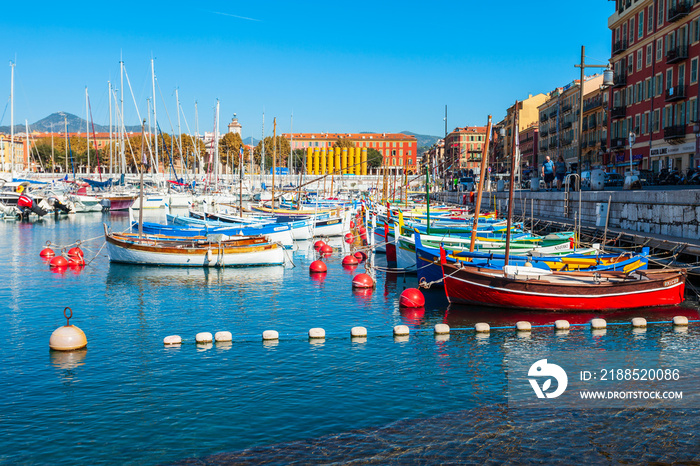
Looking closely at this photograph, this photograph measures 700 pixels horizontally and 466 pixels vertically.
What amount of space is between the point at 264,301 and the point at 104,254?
18.2 meters

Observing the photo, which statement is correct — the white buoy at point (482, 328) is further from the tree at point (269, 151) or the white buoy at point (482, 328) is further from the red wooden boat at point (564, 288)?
the tree at point (269, 151)

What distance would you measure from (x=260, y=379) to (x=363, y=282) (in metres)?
12.2

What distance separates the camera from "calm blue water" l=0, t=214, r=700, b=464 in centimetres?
1161

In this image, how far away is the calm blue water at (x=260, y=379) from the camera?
38.1 ft

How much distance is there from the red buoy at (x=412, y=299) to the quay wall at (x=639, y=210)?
11208 millimetres

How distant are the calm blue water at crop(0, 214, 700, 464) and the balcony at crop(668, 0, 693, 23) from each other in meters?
32.1

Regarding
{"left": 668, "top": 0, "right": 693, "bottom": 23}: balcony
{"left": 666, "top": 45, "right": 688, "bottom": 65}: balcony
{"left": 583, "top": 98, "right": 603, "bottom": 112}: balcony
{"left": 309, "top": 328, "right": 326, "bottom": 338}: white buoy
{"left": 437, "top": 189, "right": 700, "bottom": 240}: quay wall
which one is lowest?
{"left": 309, "top": 328, "right": 326, "bottom": 338}: white buoy

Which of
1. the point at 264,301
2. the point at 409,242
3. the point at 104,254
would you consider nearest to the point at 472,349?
the point at 264,301

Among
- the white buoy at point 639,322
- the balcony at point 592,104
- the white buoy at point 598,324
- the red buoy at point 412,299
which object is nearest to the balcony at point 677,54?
the balcony at point 592,104

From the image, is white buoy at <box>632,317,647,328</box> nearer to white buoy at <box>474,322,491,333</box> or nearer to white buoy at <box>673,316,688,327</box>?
white buoy at <box>673,316,688,327</box>

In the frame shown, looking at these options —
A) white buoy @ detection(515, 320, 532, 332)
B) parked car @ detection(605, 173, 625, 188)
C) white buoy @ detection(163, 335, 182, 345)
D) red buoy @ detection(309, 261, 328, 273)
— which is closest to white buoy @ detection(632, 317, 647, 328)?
white buoy @ detection(515, 320, 532, 332)

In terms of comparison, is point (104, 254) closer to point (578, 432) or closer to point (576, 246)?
point (576, 246)

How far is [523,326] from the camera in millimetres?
19234

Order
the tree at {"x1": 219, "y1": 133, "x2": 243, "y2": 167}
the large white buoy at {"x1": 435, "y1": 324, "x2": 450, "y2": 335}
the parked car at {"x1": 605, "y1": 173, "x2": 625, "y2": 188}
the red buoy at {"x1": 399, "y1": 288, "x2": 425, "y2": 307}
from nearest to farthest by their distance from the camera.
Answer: the large white buoy at {"x1": 435, "y1": 324, "x2": 450, "y2": 335} < the red buoy at {"x1": 399, "y1": 288, "x2": 425, "y2": 307} < the parked car at {"x1": 605, "y1": 173, "x2": 625, "y2": 188} < the tree at {"x1": 219, "y1": 133, "x2": 243, "y2": 167}
